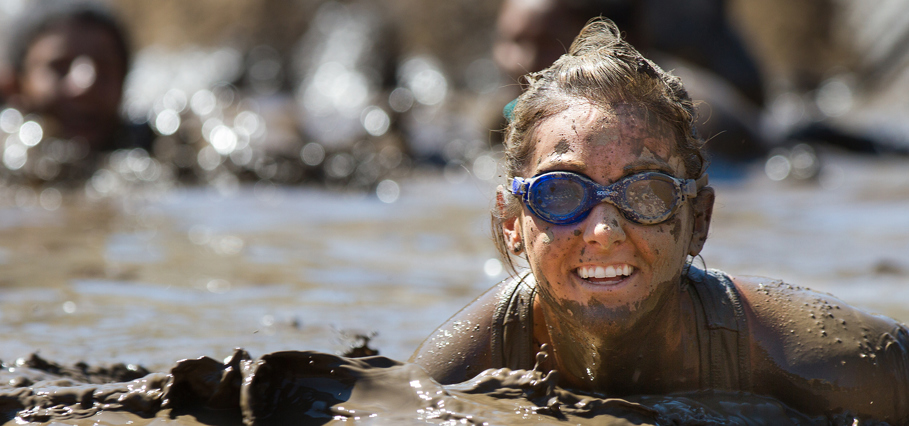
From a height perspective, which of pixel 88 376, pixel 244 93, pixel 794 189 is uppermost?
pixel 244 93

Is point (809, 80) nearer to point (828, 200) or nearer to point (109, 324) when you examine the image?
point (828, 200)

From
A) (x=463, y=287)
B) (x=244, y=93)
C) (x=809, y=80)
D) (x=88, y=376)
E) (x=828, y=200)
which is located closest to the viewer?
(x=88, y=376)

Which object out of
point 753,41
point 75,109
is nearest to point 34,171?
point 75,109

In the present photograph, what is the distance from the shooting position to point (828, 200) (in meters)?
8.13

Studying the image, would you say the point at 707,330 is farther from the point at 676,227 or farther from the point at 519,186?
the point at 519,186

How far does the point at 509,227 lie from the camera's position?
3.03 meters

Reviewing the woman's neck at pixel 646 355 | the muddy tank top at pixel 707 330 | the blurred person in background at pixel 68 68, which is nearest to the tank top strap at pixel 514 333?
the muddy tank top at pixel 707 330

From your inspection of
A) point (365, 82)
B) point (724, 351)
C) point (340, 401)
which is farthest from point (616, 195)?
point (365, 82)

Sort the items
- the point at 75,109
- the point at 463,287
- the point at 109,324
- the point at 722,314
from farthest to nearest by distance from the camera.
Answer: the point at 75,109 < the point at 463,287 < the point at 109,324 < the point at 722,314

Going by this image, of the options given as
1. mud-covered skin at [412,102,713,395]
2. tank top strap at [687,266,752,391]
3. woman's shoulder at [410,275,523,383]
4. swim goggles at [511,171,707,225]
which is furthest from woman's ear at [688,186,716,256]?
woman's shoulder at [410,275,523,383]

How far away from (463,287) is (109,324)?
69.6 inches

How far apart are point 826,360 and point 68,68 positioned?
7.50m

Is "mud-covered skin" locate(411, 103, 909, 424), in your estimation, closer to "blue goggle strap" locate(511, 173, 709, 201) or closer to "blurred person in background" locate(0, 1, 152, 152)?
A: "blue goggle strap" locate(511, 173, 709, 201)

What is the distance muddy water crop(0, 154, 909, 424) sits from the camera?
273 centimetres
